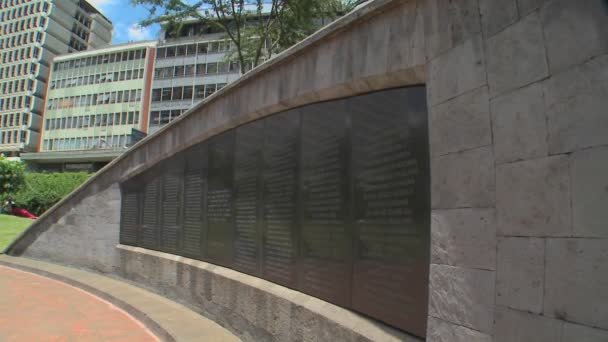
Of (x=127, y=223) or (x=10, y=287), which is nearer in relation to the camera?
(x=10, y=287)

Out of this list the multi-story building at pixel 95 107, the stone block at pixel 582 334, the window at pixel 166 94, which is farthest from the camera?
the multi-story building at pixel 95 107

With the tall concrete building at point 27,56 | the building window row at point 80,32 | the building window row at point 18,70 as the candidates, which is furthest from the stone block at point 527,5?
the building window row at point 80,32

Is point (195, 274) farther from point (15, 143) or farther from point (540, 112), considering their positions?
point (15, 143)

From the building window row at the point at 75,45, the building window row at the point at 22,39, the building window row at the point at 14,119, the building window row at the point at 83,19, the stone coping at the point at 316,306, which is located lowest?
the stone coping at the point at 316,306

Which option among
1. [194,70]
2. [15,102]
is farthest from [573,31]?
[15,102]

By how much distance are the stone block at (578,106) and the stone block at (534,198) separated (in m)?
0.11

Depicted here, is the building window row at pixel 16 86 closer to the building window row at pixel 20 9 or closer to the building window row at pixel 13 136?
the building window row at pixel 13 136

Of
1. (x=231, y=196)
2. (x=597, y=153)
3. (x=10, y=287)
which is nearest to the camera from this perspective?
(x=597, y=153)

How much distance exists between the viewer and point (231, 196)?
620 cm

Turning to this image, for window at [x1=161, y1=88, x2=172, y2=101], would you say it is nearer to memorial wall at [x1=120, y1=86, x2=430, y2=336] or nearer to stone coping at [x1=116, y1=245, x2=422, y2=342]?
memorial wall at [x1=120, y1=86, x2=430, y2=336]

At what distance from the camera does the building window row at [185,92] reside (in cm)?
4516

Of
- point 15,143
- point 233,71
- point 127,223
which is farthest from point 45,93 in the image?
point 127,223

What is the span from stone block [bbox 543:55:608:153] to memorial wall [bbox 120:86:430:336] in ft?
3.17

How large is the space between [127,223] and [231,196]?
15.7 ft
